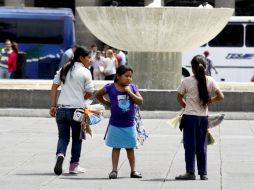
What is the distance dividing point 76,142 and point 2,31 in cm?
2951

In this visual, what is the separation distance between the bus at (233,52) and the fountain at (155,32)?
14568mm

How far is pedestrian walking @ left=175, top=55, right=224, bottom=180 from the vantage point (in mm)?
12875

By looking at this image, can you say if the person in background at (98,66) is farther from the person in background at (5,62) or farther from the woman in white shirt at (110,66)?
the person in background at (5,62)

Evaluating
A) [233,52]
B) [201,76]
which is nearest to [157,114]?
[201,76]

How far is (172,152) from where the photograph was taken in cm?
1614

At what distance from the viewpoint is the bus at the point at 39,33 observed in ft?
138

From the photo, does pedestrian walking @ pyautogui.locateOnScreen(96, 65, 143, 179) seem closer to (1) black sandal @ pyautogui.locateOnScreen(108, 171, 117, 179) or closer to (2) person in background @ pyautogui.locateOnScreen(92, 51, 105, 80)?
(1) black sandal @ pyautogui.locateOnScreen(108, 171, 117, 179)

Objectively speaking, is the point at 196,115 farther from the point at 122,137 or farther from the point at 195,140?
the point at 122,137

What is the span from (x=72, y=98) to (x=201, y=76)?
163 centimetres

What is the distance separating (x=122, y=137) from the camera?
13.0 m

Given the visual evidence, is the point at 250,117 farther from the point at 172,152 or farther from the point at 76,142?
the point at 76,142

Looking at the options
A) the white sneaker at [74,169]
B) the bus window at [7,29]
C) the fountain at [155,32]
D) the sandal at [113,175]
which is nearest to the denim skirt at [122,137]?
the sandal at [113,175]

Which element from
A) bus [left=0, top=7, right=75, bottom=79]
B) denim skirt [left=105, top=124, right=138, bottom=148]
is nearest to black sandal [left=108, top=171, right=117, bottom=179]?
denim skirt [left=105, top=124, right=138, bottom=148]

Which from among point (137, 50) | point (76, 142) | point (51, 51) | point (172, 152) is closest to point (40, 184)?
point (76, 142)
